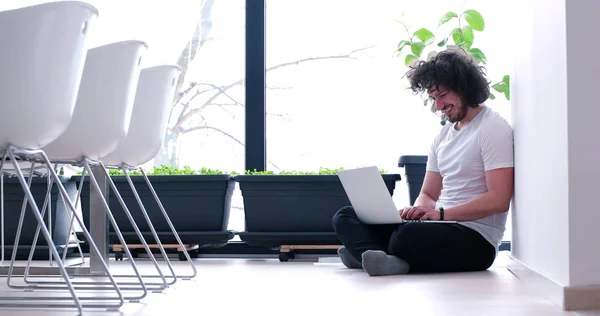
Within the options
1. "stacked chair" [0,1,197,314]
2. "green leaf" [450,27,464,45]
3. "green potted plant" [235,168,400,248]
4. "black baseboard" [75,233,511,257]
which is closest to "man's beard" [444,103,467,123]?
"green leaf" [450,27,464,45]

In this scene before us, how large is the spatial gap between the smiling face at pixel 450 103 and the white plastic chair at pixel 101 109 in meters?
1.30

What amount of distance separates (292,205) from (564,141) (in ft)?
7.96

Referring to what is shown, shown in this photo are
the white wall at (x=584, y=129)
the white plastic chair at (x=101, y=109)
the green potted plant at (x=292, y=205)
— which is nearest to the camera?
the white wall at (x=584, y=129)

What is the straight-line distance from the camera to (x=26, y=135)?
2244mm

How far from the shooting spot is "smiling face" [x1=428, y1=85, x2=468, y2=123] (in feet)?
11.3

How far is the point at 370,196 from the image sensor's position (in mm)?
3361

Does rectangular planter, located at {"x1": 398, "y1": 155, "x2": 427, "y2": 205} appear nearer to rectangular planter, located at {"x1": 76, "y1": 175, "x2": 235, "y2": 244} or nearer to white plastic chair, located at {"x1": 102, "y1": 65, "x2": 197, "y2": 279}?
rectangular planter, located at {"x1": 76, "y1": 175, "x2": 235, "y2": 244}

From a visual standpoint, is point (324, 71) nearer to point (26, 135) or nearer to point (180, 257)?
point (180, 257)

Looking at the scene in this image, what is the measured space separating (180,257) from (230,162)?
806mm

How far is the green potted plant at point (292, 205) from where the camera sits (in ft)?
14.6

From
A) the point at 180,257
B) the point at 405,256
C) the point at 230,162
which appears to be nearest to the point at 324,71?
the point at 230,162

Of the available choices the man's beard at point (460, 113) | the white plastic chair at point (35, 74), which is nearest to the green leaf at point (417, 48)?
the man's beard at point (460, 113)

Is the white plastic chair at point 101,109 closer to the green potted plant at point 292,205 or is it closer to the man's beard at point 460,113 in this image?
the man's beard at point 460,113

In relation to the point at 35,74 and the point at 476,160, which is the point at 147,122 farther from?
the point at 476,160
